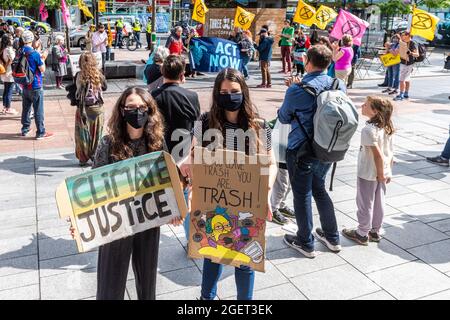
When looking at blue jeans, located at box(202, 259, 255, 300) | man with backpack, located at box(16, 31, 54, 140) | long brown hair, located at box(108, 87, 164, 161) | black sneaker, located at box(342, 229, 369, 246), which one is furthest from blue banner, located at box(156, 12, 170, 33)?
blue jeans, located at box(202, 259, 255, 300)

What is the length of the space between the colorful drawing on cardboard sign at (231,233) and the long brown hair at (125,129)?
57 centimetres

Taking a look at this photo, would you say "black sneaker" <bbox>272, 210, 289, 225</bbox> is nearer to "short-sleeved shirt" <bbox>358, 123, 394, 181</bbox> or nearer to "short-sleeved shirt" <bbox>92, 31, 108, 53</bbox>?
"short-sleeved shirt" <bbox>358, 123, 394, 181</bbox>

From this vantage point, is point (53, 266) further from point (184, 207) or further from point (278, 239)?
point (278, 239)

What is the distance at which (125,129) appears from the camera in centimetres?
310

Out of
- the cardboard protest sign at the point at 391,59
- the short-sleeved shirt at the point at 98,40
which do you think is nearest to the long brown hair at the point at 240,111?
the cardboard protest sign at the point at 391,59

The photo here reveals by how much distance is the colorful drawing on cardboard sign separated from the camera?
308 centimetres

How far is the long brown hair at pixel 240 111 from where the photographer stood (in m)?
3.29

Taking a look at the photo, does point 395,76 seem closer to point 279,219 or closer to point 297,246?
point 279,219

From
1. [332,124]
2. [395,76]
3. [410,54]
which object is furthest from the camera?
[395,76]

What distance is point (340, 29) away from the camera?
12.3 metres

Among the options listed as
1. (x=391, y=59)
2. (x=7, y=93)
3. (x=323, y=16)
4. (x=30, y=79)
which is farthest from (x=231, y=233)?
(x=323, y=16)

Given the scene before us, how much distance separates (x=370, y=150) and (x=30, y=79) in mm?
6165

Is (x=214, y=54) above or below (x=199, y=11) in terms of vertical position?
below

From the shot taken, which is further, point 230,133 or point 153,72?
point 153,72
